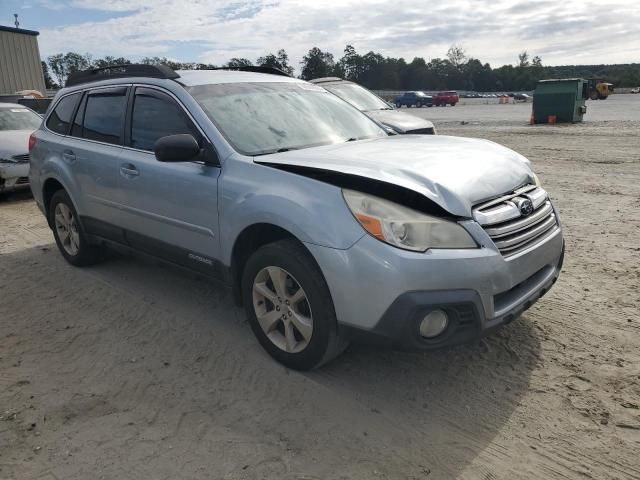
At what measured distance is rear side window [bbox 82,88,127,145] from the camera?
4.36 meters

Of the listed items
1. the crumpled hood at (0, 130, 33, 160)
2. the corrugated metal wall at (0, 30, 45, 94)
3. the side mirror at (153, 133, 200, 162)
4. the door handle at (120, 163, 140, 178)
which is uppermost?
the corrugated metal wall at (0, 30, 45, 94)

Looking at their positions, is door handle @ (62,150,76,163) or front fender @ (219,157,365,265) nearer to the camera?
front fender @ (219,157,365,265)

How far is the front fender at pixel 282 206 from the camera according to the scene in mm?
2736

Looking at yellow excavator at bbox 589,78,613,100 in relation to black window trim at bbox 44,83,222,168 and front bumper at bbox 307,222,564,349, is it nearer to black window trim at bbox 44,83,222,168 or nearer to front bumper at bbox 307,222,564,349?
black window trim at bbox 44,83,222,168

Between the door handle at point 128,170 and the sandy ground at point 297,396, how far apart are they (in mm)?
1073

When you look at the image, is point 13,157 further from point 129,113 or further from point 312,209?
point 312,209

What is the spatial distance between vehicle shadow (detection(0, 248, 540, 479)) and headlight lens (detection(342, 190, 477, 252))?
93 cm

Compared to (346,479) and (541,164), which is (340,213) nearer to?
(346,479)

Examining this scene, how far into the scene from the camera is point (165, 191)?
377cm

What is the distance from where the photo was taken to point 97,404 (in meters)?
2.97

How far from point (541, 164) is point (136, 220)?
8.61 metres

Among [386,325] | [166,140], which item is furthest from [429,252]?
[166,140]

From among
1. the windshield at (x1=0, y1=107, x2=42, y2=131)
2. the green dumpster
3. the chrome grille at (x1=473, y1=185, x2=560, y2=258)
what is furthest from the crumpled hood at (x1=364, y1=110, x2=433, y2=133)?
the green dumpster

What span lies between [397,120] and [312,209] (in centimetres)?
651
